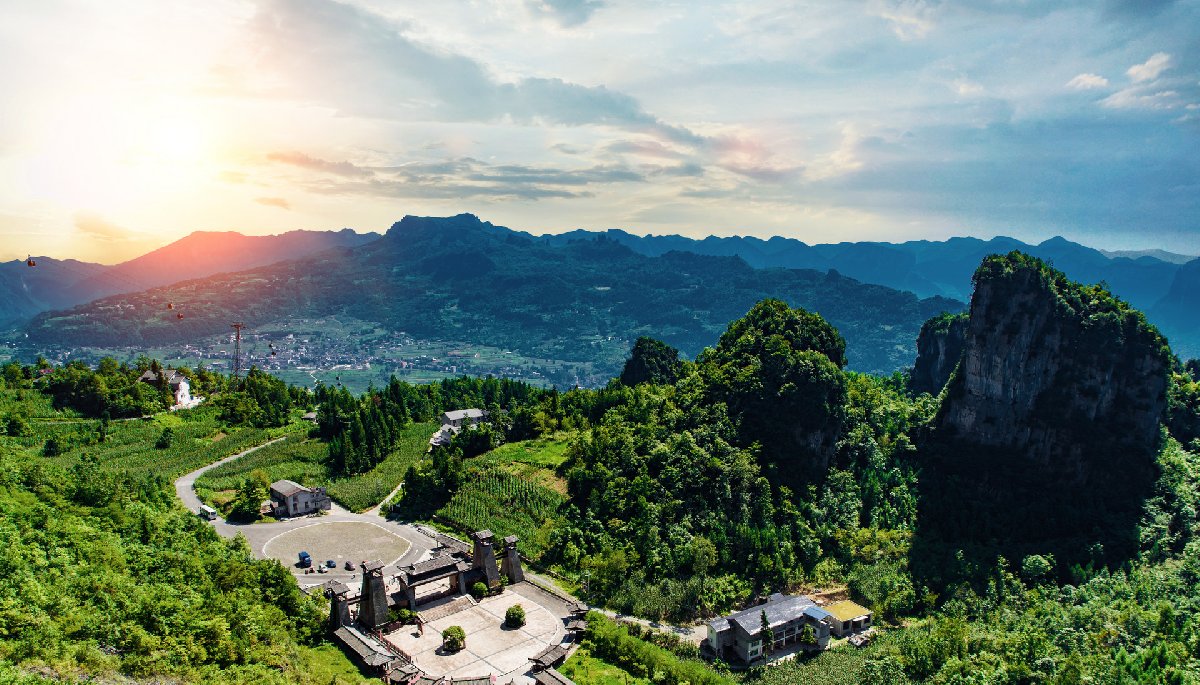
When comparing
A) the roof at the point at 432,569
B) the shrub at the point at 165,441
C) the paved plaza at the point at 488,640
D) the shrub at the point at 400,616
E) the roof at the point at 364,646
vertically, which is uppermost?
the shrub at the point at 165,441

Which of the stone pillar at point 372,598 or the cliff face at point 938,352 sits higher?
the cliff face at point 938,352

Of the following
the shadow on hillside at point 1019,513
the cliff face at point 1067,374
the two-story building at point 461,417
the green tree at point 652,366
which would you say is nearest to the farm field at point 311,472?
the two-story building at point 461,417

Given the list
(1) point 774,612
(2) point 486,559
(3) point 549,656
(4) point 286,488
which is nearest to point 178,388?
(4) point 286,488

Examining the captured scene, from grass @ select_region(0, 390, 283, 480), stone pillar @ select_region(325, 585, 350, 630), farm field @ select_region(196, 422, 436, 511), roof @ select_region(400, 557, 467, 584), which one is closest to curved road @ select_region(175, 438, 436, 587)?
farm field @ select_region(196, 422, 436, 511)

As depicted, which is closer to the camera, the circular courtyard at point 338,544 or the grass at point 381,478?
the circular courtyard at point 338,544

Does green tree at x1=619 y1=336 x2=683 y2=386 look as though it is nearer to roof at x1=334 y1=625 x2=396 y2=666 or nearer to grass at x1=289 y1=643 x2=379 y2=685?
roof at x1=334 y1=625 x2=396 y2=666

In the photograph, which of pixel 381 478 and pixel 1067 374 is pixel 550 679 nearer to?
pixel 381 478

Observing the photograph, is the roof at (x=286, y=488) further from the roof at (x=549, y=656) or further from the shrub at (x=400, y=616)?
the roof at (x=549, y=656)
